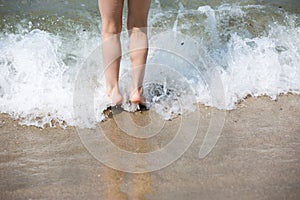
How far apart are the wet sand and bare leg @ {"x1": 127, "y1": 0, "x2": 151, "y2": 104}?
172mm

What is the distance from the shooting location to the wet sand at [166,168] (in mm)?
2332

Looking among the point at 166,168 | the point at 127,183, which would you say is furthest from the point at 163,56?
the point at 127,183

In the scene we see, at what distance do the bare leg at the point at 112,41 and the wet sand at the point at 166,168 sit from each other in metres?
0.21

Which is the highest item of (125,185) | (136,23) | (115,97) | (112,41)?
(136,23)

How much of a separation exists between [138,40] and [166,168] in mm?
863

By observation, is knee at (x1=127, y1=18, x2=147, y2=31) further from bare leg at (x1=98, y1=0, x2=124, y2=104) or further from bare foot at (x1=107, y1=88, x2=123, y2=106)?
bare foot at (x1=107, y1=88, x2=123, y2=106)

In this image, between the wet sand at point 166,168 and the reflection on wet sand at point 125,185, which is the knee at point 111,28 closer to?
the wet sand at point 166,168

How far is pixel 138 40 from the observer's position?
9.80 ft

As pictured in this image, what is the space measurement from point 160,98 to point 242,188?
1.06 meters

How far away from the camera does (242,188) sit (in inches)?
93.5

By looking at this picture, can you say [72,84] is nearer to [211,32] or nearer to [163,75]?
[163,75]

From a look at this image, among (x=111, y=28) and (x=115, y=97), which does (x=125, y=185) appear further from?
(x=111, y=28)

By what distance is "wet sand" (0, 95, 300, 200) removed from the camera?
2.33 metres

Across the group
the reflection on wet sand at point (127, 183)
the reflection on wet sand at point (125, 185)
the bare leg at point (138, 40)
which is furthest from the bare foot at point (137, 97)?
the reflection on wet sand at point (125, 185)
